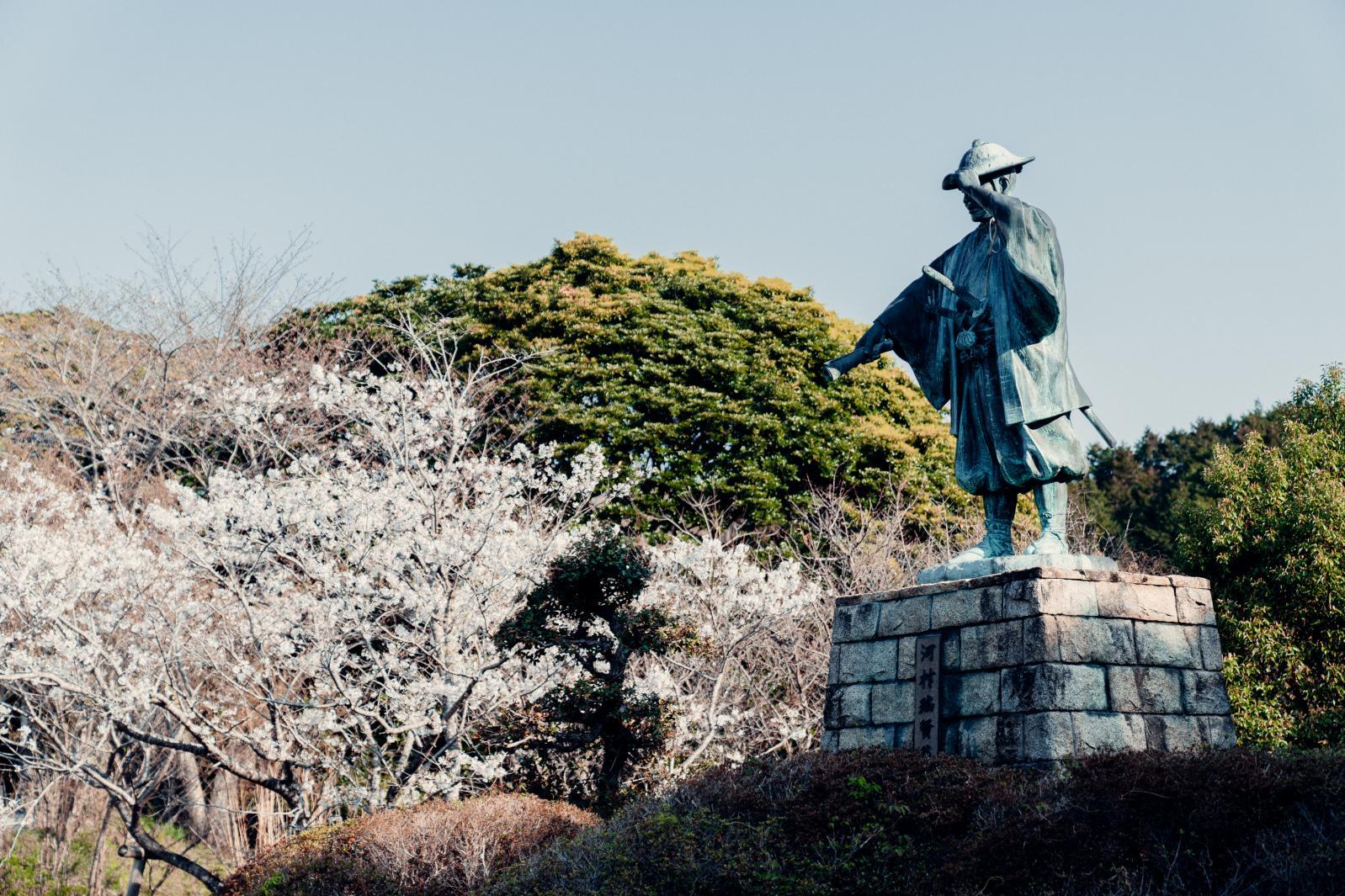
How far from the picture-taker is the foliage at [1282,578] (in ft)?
36.8

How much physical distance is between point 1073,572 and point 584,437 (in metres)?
11.7

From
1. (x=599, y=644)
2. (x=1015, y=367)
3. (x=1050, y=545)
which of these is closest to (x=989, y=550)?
(x=1050, y=545)

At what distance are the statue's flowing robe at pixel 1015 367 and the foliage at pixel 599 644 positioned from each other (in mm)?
3687

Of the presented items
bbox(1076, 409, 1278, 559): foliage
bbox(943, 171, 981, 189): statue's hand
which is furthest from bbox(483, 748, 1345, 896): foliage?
bbox(1076, 409, 1278, 559): foliage

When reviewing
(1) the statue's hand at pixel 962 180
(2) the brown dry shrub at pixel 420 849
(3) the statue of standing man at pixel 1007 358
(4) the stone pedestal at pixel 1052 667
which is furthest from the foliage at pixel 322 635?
(1) the statue's hand at pixel 962 180

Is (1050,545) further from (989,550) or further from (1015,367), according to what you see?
(1015,367)

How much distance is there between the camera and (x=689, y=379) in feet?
61.3

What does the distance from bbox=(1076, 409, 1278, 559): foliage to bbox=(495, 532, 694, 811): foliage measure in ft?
36.6

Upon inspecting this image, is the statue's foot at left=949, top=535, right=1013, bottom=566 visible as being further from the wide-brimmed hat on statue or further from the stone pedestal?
the wide-brimmed hat on statue

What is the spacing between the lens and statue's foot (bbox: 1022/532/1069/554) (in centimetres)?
691

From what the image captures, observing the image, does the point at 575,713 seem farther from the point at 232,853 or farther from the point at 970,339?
the point at 232,853

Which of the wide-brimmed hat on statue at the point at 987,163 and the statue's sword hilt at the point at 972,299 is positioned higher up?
the wide-brimmed hat on statue at the point at 987,163

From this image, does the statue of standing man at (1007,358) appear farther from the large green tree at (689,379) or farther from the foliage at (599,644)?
the large green tree at (689,379)

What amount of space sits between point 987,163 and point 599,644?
5.14 metres
